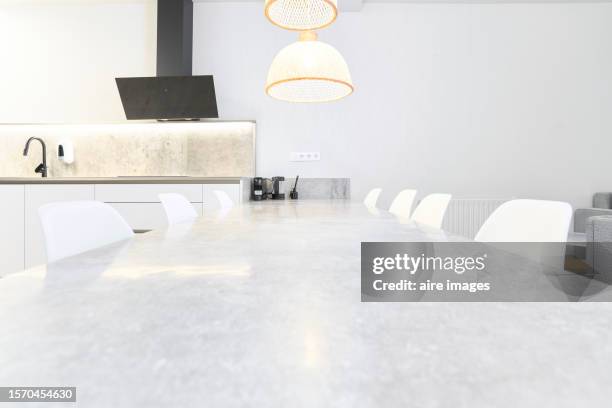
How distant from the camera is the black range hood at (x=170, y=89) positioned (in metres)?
3.38

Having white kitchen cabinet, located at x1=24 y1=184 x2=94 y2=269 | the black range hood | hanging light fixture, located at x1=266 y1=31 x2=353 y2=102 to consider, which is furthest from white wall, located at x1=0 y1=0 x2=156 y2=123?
hanging light fixture, located at x1=266 y1=31 x2=353 y2=102

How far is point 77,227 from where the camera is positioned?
96 cm

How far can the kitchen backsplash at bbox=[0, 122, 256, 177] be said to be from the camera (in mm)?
3773

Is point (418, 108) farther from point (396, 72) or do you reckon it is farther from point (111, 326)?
point (111, 326)

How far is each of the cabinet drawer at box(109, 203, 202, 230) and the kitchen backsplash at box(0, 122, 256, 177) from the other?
2.63 feet

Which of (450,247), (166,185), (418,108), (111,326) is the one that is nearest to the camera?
(111,326)

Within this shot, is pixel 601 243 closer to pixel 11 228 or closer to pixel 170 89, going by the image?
pixel 170 89

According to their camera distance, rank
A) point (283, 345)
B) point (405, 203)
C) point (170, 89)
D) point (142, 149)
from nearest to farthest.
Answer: point (283, 345) < point (405, 203) < point (170, 89) < point (142, 149)

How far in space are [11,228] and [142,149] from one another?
4.47 feet

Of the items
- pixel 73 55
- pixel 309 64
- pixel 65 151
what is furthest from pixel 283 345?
pixel 73 55

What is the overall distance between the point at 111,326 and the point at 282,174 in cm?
352

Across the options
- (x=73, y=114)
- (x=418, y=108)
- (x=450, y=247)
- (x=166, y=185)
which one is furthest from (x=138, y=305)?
(x=73, y=114)

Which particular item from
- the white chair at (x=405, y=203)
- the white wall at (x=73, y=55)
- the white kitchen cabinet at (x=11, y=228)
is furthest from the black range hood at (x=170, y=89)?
the white chair at (x=405, y=203)

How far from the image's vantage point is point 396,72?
12.4ft
